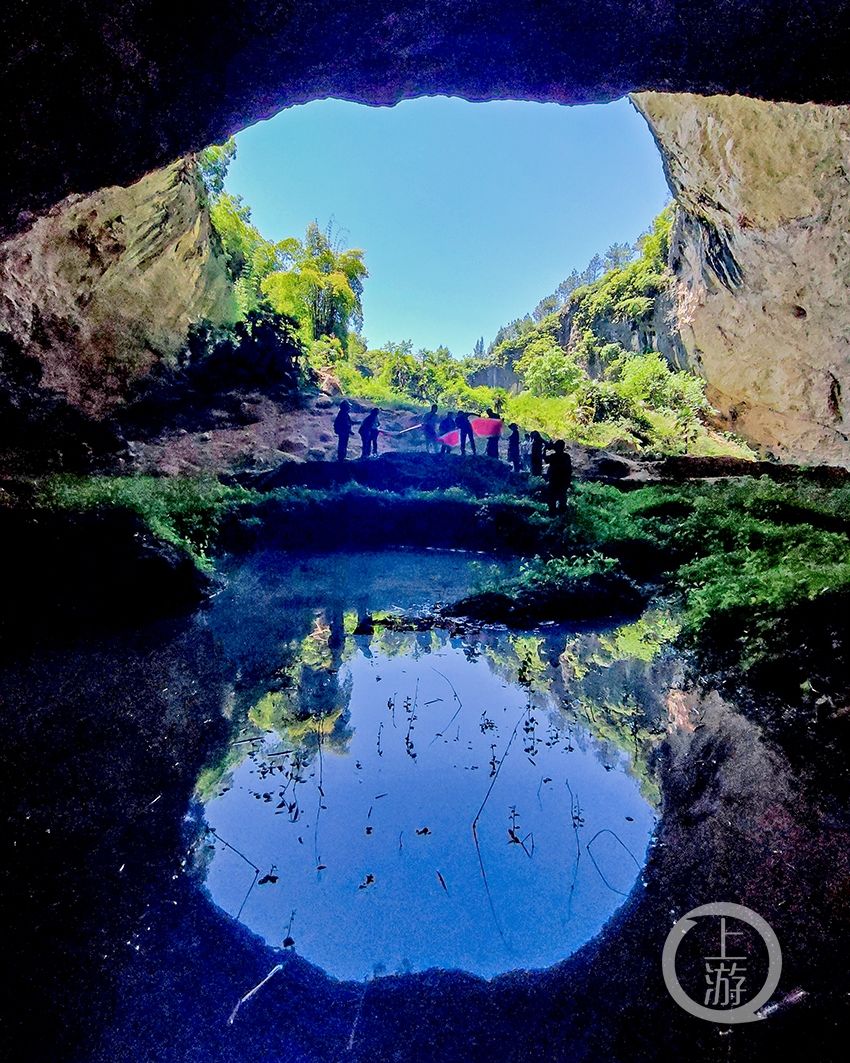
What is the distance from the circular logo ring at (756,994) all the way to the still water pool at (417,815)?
318mm

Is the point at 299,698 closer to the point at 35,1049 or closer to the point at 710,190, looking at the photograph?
the point at 35,1049

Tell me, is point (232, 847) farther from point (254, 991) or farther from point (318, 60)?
point (318, 60)

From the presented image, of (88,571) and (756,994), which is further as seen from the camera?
(88,571)

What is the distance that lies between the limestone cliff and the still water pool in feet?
42.0

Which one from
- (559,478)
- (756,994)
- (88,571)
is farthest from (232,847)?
(559,478)

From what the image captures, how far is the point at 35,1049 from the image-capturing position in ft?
6.23

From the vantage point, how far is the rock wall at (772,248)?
34.8 ft

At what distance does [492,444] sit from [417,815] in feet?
51.1

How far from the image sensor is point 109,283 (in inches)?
607

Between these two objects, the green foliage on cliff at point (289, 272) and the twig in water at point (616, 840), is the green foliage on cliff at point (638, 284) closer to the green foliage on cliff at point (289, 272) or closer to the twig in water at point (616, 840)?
the green foliage on cliff at point (289, 272)

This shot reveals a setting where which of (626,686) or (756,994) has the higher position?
(756,994)

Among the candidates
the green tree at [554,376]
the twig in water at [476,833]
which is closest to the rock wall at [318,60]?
the twig in water at [476,833]

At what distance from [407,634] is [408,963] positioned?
4754mm

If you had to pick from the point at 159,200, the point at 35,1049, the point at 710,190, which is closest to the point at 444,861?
the point at 35,1049
